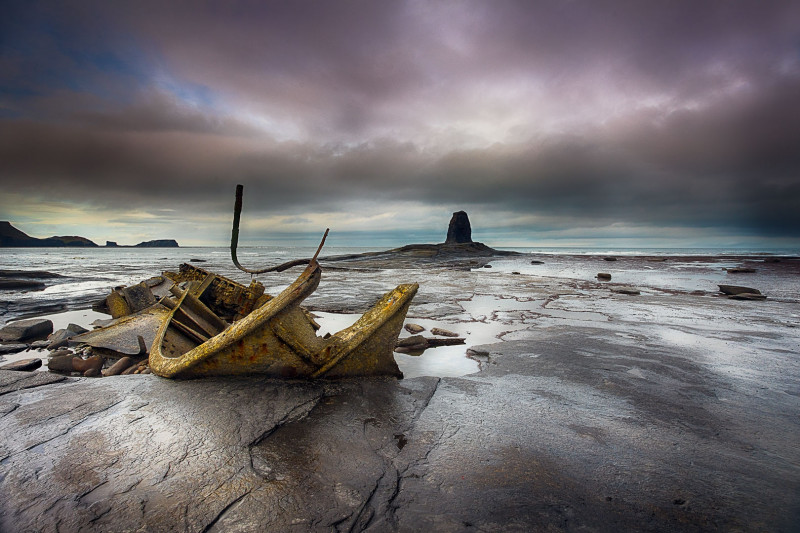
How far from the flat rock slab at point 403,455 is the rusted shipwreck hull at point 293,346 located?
0.17 m

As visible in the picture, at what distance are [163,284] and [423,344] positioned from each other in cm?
919

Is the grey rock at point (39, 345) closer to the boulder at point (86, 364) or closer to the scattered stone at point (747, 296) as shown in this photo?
the boulder at point (86, 364)

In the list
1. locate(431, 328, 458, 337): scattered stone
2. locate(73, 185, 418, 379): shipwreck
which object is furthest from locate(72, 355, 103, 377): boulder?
locate(431, 328, 458, 337): scattered stone

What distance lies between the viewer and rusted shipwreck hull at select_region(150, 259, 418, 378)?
12.1 ft

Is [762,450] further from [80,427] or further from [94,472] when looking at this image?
[80,427]

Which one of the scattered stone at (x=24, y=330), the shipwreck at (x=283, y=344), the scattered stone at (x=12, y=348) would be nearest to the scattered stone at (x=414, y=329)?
the shipwreck at (x=283, y=344)

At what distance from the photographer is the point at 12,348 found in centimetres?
580

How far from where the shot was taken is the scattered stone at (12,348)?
569cm

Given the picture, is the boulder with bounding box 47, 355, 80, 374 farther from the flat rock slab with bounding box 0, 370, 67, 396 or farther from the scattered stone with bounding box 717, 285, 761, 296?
the scattered stone with bounding box 717, 285, 761, 296

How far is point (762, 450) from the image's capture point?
9.23ft

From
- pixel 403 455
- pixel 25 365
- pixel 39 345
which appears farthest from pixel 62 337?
pixel 403 455

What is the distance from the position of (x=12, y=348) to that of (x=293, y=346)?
5.50 m

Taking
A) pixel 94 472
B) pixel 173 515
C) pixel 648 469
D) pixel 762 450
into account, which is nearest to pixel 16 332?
pixel 94 472

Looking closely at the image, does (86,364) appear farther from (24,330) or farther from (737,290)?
(737,290)
